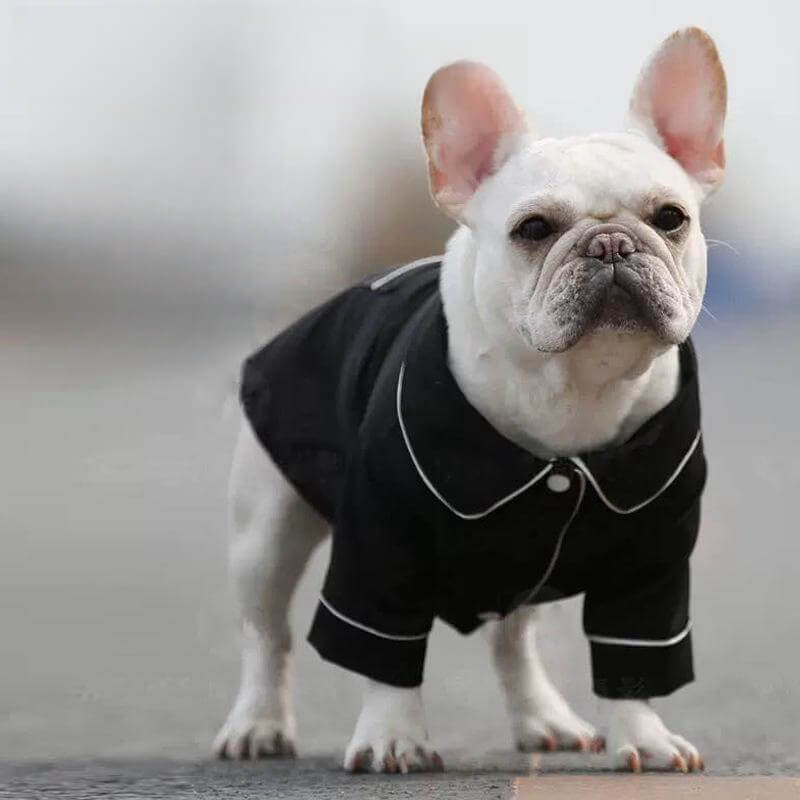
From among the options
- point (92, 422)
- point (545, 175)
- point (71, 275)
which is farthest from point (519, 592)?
point (71, 275)

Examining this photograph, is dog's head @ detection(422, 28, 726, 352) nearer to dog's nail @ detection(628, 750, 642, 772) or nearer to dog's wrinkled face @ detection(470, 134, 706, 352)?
dog's wrinkled face @ detection(470, 134, 706, 352)

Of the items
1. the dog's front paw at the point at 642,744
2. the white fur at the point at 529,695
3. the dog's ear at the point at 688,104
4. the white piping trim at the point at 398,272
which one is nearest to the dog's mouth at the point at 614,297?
the dog's ear at the point at 688,104

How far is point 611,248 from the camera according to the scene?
9.98 ft

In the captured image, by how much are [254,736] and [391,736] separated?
48 cm

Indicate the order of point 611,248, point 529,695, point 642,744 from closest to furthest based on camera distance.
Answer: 1. point 611,248
2. point 642,744
3. point 529,695

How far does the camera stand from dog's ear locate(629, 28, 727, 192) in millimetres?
3301

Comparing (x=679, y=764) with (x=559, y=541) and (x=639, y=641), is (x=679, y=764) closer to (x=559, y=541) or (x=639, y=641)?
(x=639, y=641)

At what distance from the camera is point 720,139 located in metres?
3.30

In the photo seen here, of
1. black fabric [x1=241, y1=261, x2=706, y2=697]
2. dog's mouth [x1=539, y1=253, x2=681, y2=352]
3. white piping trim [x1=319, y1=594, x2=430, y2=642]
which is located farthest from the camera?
white piping trim [x1=319, y1=594, x2=430, y2=642]

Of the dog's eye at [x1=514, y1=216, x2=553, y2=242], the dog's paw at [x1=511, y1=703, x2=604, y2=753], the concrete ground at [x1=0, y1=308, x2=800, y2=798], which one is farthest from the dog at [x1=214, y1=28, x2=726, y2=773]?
the dog's paw at [x1=511, y1=703, x2=604, y2=753]

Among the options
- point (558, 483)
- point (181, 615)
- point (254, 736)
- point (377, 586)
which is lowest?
point (181, 615)

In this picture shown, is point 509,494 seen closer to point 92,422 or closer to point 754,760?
point 754,760

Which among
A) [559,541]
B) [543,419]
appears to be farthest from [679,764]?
[543,419]

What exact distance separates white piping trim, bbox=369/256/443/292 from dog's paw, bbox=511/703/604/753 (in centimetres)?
94
